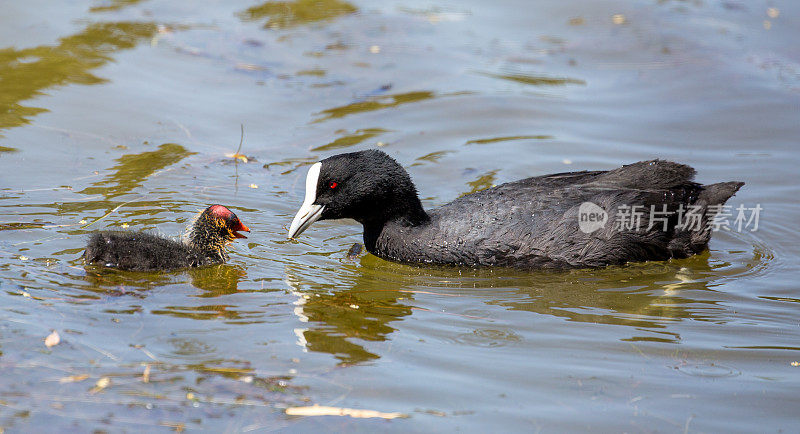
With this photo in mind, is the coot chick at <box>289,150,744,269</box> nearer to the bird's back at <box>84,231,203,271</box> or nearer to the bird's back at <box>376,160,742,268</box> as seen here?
the bird's back at <box>376,160,742,268</box>

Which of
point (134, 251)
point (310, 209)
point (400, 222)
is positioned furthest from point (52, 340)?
point (400, 222)

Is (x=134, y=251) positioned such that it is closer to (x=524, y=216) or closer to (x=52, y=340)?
(x=52, y=340)

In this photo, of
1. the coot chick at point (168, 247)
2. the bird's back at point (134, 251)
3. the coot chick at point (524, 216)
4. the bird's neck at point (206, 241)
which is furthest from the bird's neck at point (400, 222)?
the bird's back at point (134, 251)

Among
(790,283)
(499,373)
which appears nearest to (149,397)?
(499,373)

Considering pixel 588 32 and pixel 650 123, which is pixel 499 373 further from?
pixel 588 32

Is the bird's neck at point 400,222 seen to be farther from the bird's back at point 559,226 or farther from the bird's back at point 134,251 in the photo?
the bird's back at point 134,251

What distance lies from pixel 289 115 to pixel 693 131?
360 cm

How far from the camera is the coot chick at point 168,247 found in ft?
16.5

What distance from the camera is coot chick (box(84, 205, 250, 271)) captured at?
502cm

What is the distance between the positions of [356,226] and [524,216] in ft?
4.70

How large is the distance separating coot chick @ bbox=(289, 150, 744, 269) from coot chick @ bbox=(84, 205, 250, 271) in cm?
42

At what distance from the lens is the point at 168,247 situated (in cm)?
520

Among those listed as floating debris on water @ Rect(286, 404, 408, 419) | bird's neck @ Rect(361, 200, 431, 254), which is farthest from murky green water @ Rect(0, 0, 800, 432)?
bird's neck @ Rect(361, 200, 431, 254)

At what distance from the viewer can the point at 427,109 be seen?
8531mm
